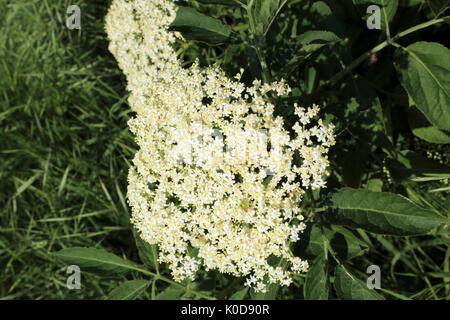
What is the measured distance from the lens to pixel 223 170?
1896 mm

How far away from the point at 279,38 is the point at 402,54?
77 centimetres

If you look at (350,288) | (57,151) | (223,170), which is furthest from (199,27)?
(57,151)

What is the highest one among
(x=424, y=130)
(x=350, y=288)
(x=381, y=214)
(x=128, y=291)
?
(x=424, y=130)

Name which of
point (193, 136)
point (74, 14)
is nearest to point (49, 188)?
point (74, 14)

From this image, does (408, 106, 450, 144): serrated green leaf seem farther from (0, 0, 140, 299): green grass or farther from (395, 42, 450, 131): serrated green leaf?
(0, 0, 140, 299): green grass

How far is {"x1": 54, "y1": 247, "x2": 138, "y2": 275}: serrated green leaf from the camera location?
2277 mm

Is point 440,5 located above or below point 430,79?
above

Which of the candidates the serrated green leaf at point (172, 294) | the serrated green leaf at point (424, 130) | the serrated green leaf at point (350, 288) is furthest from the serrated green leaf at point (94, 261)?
the serrated green leaf at point (424, 130)

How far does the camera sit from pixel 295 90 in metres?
2.58

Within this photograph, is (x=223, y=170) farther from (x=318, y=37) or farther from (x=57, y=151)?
(x=57, y=151)

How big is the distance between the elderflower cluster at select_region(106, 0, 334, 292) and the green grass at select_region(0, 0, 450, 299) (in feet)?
5.88

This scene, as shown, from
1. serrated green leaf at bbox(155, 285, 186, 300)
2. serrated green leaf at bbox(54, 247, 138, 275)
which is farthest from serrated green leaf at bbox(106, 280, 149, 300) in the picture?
serrated green leaf at bbox(155, 285, 186, 300)

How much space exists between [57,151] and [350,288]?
345cm

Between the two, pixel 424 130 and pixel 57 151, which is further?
pixel 57 151
